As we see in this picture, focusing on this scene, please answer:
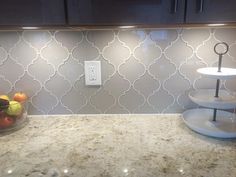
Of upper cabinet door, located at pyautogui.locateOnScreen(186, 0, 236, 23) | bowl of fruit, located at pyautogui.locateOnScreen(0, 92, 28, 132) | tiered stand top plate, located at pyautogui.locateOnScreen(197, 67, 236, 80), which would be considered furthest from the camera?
bowl of fruit, located at pyautogui.locateOnScreen(0, 92, 28, 132)

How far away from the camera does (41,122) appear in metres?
1.20

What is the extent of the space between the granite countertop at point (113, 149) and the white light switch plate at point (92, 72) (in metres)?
0.20

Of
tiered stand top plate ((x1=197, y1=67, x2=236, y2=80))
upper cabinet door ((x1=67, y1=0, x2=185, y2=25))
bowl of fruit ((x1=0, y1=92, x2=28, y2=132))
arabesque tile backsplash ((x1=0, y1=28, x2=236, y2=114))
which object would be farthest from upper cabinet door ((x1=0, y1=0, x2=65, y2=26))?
tiered stand top plate ((x1=197, y1=67, x2=236, y2=80))

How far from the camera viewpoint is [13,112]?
1.10 metres

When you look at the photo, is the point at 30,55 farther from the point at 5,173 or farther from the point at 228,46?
the point at 228,46

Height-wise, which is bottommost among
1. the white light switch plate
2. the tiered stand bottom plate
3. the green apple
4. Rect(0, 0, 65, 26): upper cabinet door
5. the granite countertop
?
the granite countertop

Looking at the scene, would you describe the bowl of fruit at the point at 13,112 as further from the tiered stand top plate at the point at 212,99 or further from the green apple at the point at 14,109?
the tiered stand top plate at the point at 212,99

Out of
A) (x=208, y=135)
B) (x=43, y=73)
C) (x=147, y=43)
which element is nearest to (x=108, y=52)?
(x=147, y=43)

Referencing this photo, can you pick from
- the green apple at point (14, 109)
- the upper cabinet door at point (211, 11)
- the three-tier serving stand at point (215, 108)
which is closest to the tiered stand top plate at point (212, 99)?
the three-tier serving stand at point (215, 108)

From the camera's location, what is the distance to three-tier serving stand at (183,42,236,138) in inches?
38.9

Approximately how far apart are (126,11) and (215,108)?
0.57 metres

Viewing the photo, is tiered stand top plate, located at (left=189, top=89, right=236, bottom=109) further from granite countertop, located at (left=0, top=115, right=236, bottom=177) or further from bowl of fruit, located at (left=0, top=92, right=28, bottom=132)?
bowl of fruit, located at (left=0, top=92, right=28, bottom=132)

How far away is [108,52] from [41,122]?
49 cm

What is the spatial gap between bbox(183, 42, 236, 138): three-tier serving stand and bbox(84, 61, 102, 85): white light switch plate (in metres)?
0.46
